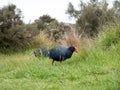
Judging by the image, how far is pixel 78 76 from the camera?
7.38m

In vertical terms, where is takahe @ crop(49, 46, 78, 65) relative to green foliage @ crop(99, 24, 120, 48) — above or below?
below

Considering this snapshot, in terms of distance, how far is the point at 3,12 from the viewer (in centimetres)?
2023

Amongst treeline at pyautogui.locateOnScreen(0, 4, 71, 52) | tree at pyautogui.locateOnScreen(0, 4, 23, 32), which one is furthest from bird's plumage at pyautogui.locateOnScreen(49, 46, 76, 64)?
tree at pyautogui.locateOnScreen(0, 4, 23, 32)

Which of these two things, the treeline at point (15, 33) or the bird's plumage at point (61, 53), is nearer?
the bird's plumage at point (61, 53)

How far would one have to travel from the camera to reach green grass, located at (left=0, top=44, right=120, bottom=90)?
6371 mm

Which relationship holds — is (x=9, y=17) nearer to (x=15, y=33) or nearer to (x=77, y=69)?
(x=15, y=33)

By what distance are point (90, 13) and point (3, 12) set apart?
5.92 metres

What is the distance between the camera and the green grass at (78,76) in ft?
20.9

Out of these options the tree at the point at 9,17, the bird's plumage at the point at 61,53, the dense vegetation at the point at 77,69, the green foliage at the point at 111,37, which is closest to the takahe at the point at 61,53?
the bird's plumage at the point at 61,53

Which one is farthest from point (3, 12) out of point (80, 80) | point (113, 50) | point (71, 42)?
point (80, 80)

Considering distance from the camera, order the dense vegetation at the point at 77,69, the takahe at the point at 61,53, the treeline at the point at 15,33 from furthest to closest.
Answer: the treeline at the point at 15,33
the takahe at the point at 61,53
the dense vegetation at the point at 77,69

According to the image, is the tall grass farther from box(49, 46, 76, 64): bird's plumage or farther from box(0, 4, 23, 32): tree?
box(0, 4, 23, 32): tree

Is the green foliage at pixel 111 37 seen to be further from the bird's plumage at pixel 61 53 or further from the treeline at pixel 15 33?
the treeline at pixel 15 33

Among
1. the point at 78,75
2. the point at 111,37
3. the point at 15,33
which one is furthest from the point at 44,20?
the point at 78,75
